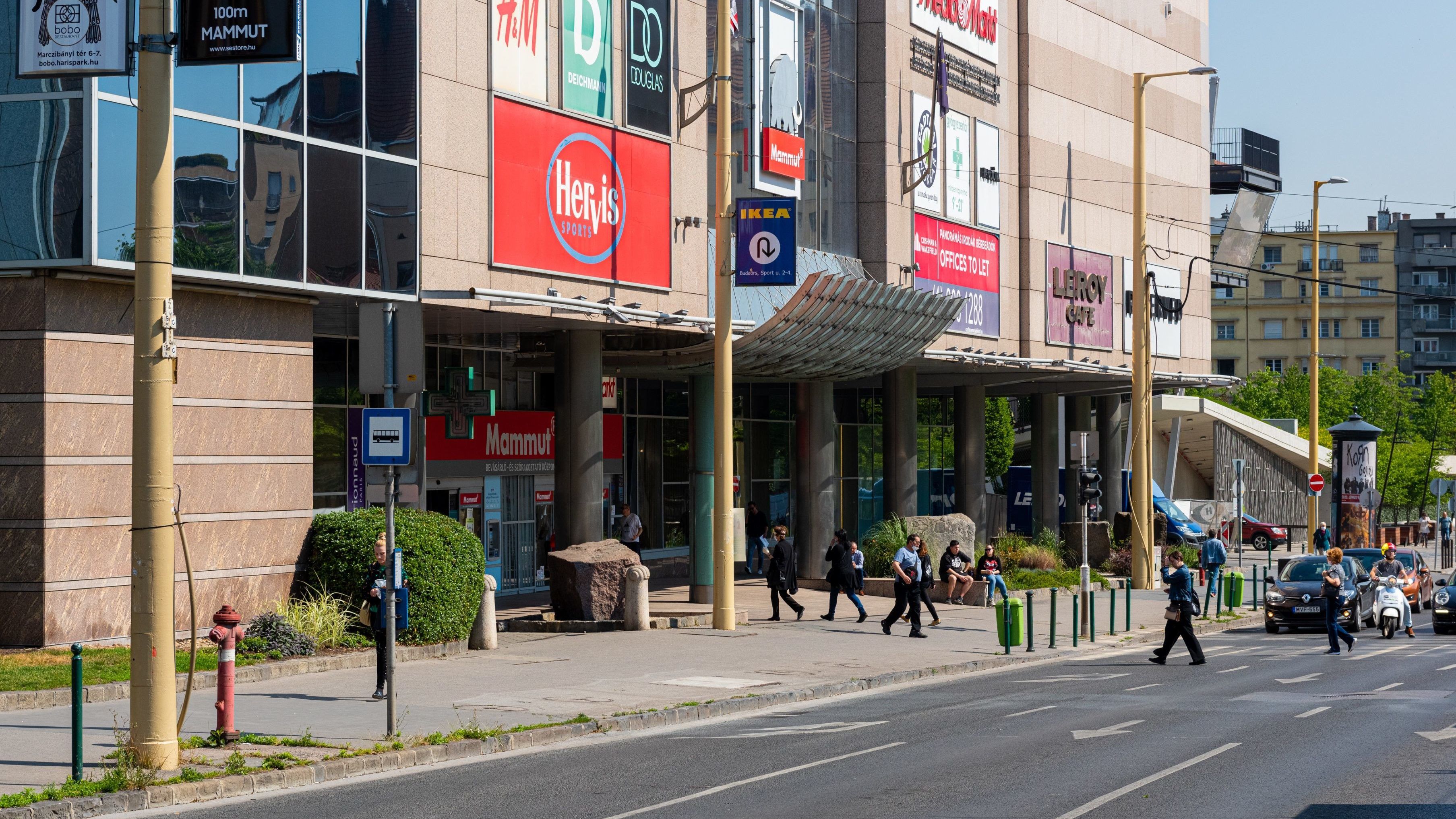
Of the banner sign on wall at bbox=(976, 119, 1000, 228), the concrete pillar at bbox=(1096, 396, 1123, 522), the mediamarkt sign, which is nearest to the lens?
the mediamarkt sign

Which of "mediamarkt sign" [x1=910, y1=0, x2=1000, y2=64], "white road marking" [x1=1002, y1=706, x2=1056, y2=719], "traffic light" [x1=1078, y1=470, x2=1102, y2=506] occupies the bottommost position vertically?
"white road marking" [x1=1002, y1=706, x2=1056, y2=719]

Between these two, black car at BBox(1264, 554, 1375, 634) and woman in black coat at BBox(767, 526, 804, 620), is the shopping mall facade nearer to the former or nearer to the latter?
woman in black coat at BBox(767, 526, 804, 620)

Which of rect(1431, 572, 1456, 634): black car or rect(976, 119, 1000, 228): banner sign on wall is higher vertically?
rect(976, 119, 1000, 228): banner sign on wall

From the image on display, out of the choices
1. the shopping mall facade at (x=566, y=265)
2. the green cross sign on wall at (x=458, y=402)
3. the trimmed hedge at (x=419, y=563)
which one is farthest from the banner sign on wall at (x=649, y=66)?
the trimmed hedge at (x=419, y=563)

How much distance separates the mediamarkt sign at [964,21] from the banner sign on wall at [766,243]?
1125 cm

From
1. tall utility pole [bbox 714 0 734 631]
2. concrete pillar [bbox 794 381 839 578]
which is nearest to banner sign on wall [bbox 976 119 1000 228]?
concrete pillar [bbox 794 381 839 578]

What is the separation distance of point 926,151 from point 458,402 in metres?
13.7

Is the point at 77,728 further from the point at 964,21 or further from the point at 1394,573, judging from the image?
the point at 964,21

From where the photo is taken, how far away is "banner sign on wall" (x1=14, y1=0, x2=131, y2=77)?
1270cm

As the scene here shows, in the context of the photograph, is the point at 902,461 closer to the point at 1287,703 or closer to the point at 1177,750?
the point at 1287,703

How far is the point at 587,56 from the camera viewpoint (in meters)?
26.4

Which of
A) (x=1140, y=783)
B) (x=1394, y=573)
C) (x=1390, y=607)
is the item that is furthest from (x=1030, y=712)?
(x=1394, y=573)

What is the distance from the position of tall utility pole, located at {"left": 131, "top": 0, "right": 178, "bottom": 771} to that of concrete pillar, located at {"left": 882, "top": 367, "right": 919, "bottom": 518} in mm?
27382

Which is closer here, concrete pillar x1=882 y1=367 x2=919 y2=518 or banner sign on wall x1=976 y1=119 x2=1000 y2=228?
concrete pillar x1=882 y1=367 x2=919 y2=518
